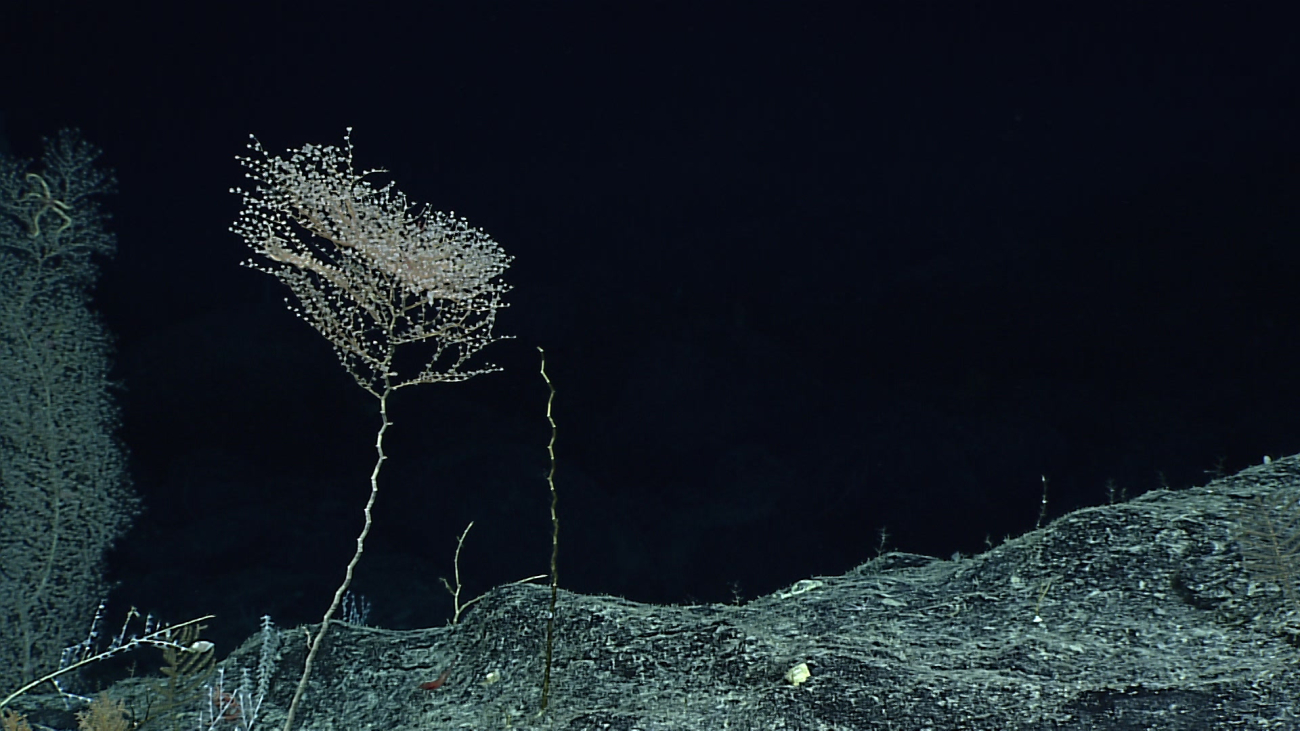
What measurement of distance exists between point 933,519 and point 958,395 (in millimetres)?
1947

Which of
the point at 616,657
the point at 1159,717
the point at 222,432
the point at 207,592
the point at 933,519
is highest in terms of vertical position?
the point at 222,432

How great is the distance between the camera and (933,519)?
10.2m

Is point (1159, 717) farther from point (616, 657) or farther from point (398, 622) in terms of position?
point (398, 622)

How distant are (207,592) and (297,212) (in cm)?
859

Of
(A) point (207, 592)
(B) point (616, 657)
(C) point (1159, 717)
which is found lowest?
(C) point (1159, 717)

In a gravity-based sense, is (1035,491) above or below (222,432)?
below

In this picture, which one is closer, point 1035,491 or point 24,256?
point 24,256

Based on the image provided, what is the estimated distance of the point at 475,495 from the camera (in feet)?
35.8

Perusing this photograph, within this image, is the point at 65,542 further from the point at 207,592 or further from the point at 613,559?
the point at 613,559

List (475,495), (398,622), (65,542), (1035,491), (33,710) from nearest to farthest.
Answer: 1. (33,710)
2. (65,542)
3. (398,622)
4. (1035,491)
5. (475,495)

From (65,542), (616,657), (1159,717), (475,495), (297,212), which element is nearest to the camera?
(1159,717)

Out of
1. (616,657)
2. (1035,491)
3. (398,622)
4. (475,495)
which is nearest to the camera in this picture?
(616,657)

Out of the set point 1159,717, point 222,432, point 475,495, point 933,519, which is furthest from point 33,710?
point 933,519

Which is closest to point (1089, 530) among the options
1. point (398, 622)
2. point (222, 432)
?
A: point (398, 622)
